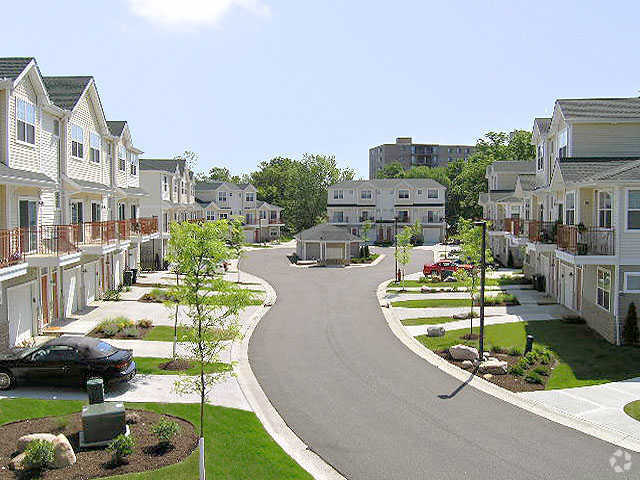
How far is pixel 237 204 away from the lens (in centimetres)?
8500

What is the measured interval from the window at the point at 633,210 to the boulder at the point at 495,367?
7407 mm

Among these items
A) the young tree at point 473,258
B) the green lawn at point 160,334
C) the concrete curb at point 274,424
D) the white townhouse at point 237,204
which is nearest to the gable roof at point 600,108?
the young tree at point 473,258

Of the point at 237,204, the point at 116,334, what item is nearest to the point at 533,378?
the point at 116,334

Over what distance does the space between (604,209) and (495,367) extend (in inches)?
348

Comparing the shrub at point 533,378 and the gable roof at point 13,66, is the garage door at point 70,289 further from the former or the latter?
the shrub at point 533,378

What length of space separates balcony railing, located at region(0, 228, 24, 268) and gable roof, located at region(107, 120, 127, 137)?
17.2 metres

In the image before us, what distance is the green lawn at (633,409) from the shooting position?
1553cm

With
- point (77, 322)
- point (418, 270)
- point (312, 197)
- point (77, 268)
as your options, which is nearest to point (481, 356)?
point (77, 322)

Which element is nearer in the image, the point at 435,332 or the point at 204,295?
the point at 204,295

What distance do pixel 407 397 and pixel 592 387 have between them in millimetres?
5521

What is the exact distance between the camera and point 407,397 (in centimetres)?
1742

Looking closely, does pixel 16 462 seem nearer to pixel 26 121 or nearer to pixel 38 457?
pixel 38 457

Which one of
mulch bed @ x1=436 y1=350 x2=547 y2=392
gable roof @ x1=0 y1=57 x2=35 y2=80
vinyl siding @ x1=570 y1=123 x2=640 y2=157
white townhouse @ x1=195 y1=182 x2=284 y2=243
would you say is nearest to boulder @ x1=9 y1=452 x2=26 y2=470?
mulch bed @ x1=436 y1=350 x2=547 y2=392

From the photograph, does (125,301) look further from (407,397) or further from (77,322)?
(407,397)
